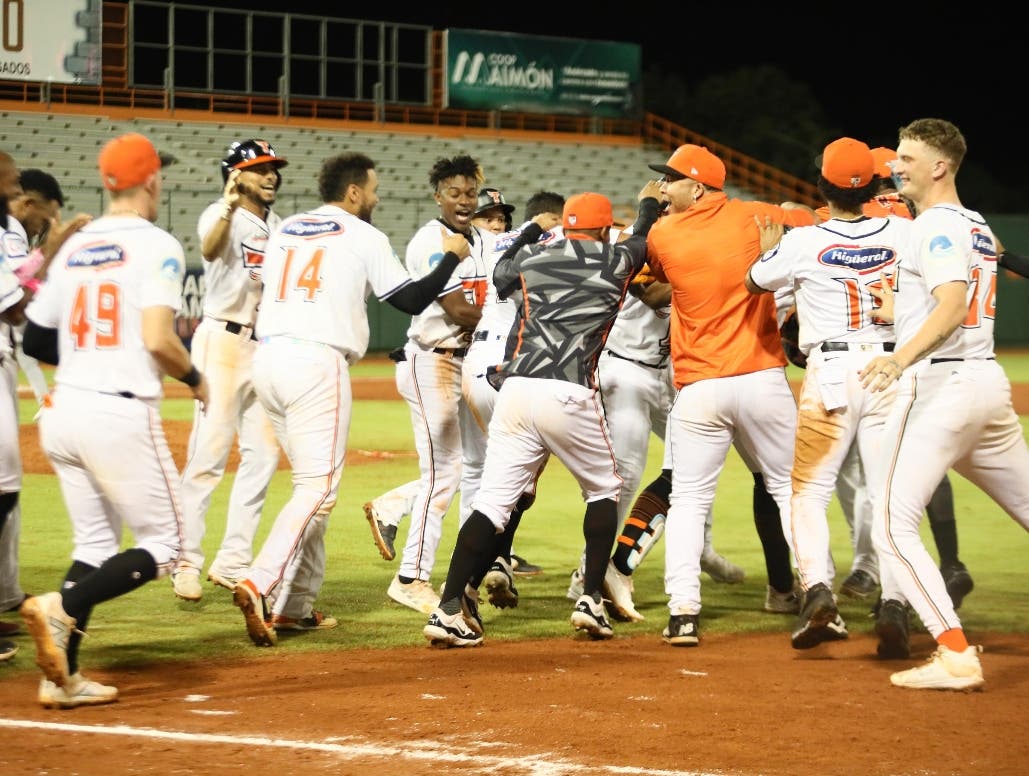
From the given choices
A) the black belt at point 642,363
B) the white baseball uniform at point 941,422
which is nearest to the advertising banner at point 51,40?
the black belt at point 642,363

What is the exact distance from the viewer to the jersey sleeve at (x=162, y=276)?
211 inches

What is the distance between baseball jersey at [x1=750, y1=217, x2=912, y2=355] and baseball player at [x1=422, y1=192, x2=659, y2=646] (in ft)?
2.25

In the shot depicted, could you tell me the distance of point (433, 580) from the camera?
827 cm

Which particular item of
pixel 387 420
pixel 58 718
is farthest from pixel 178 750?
pixel 387 420

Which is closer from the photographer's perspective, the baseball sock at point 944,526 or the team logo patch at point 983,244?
the team logo patch at point 983,244

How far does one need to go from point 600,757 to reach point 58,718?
2.07 meters

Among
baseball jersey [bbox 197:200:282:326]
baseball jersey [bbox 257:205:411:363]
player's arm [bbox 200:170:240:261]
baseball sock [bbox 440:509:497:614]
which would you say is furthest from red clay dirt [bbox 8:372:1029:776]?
player's arm [bbox 200:170:240:261]

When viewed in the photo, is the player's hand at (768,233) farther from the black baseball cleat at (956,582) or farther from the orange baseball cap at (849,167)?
the black baseball cleat at (956,582)

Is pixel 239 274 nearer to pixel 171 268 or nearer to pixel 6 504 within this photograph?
pixel 6 504

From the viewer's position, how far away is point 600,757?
15.4 feet

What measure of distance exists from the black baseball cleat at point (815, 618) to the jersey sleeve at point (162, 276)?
3115 mm

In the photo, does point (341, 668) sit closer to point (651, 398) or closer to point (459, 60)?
point (651, 398)

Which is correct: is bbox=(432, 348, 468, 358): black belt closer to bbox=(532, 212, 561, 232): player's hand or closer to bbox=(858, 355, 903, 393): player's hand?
bbox=(532, 212, 561, 232): player's hand

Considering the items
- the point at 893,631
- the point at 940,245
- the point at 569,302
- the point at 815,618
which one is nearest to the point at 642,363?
the point at 569,302
